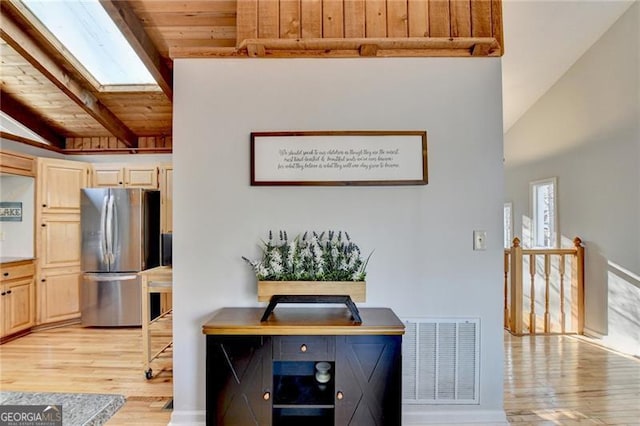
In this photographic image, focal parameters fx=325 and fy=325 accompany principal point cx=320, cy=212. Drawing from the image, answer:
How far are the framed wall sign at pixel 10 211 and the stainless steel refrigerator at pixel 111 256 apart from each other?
697 millimetres

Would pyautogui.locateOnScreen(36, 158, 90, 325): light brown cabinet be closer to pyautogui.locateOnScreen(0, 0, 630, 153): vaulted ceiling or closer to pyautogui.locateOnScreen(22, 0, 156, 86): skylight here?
pyautogui.locateOnScreen(0, 0, 630, 153): vaulted ceiling

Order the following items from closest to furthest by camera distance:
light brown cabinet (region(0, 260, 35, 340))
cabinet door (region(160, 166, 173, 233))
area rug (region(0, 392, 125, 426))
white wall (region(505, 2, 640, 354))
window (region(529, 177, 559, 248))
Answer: area rug (region(0, 392, 125, 426)), white wall (region(505, 2, 640, 354)), light brown cabinet (region(0, 260, 35, 340)), cabinet door (region(160, 166, 173, 233)), window (region(529, 177, 559, 248))

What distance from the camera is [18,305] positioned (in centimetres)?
356

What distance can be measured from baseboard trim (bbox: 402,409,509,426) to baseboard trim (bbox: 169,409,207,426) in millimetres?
1277

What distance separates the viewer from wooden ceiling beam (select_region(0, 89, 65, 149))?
3803 millimetres

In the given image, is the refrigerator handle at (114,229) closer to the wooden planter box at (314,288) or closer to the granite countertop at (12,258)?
the granite countertop at (12,258)

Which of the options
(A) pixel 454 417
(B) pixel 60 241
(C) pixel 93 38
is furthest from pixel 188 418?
(C) pixel 93 38

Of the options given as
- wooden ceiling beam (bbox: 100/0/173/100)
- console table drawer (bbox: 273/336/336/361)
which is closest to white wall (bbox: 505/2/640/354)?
console table drawer (bbox: 273/336/336/361)

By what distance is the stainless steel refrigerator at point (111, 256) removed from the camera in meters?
3.85

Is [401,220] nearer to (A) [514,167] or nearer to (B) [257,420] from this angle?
(B) [257,420]

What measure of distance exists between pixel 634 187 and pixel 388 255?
2.91 metres

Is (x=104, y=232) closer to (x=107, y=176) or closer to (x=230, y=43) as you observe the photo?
(x=107, y=176)

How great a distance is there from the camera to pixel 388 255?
2115mm

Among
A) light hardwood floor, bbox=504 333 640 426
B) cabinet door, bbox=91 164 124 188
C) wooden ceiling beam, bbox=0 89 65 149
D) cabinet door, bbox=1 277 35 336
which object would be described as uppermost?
wooden ceiling beam, bbox=0 89 65 149
